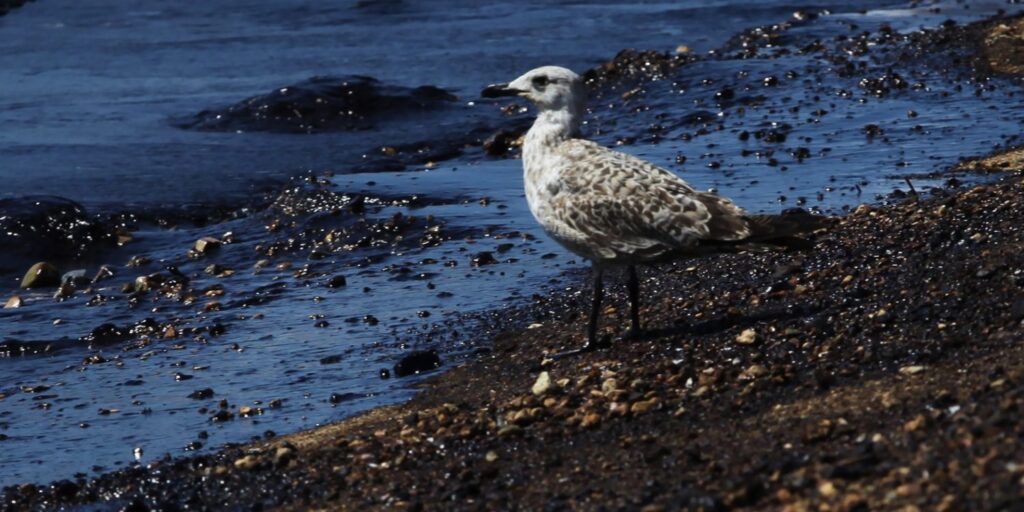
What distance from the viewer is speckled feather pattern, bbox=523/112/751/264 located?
7461 millimetres

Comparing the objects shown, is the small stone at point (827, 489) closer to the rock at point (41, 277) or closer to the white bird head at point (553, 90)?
the white bird head at point (553, 90)

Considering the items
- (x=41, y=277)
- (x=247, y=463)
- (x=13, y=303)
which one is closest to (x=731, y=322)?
(x=247, y=463)

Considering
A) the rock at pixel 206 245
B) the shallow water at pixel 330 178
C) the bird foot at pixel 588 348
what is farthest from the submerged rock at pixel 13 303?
the bird foot at pixel 588 348

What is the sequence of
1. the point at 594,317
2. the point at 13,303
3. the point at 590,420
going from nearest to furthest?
the point at 590,420
the point at 594,317
the point at 13,303

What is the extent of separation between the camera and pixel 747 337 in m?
7.27

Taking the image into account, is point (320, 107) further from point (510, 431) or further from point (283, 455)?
point (510, 431)

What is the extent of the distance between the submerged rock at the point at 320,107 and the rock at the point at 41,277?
573 cm

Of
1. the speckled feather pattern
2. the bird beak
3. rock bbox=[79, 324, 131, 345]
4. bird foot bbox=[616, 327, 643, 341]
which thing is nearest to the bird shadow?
bird foot bbox=[616, 327, 643, 341]

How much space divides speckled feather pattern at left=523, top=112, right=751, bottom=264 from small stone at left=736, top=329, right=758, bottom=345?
1.42 feet

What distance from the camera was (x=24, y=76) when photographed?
67.8 ft

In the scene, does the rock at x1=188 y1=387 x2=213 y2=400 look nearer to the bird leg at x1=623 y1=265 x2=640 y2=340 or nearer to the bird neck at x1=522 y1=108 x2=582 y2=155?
the bird neck at x1=522 y1=108 x2=582 y2=155

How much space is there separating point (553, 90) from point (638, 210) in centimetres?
112

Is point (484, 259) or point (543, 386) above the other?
point (543, 386)

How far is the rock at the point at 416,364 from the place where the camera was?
27.2 feet
